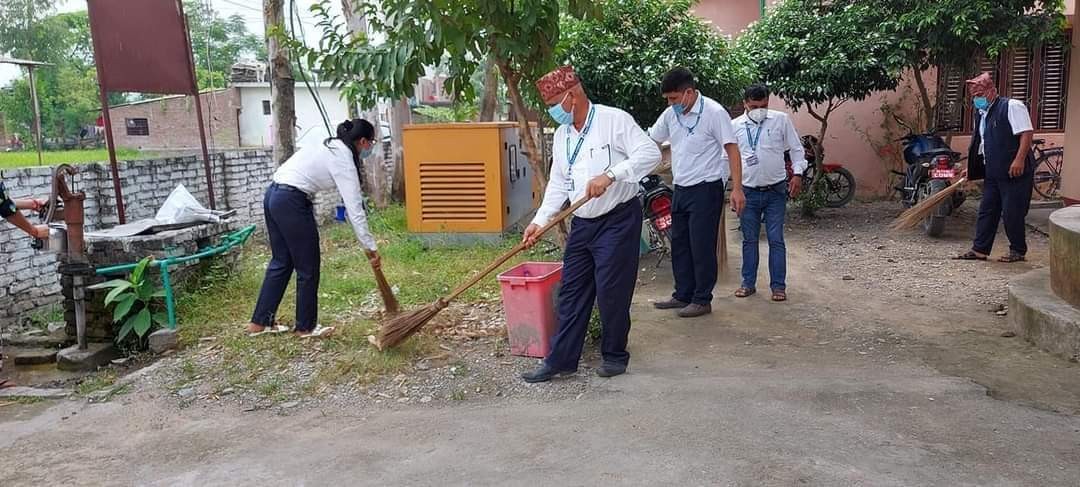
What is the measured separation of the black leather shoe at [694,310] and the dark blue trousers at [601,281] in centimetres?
121

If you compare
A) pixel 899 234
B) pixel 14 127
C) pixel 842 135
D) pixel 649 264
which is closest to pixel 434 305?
pixel 649 264

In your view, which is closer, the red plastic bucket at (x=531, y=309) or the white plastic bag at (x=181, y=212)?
the red plastic bucket at (x=531, y=309)

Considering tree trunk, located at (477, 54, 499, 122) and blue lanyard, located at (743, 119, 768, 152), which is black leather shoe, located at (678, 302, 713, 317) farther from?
tree trunk, located at (477, 54, 499, 122)

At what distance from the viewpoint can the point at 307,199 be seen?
5.23m

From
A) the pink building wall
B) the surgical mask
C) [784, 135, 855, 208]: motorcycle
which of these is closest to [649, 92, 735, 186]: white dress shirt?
the surgical mask

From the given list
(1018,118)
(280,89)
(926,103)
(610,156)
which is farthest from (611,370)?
(926,103)

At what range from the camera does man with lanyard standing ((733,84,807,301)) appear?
5.85 meters

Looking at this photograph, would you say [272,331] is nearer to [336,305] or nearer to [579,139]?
[336,305]

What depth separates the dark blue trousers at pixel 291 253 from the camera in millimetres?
5148

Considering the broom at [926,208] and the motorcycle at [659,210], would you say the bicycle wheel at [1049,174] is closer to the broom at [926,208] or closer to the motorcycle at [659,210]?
the broom at [926,208]

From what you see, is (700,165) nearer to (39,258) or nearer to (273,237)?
(273,237)

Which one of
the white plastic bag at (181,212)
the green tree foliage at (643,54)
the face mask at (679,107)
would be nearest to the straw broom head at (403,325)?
the face mask at (679,107)

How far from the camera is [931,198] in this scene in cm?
770

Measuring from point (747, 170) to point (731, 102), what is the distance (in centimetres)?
246
